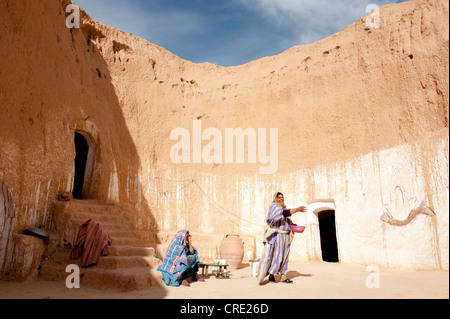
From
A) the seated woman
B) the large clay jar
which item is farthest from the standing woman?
the large clay jar

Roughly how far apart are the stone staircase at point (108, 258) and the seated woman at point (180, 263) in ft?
0.67

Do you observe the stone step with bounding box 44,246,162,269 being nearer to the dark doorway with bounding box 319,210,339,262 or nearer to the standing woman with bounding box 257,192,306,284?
the standing woman with bounding box 257,192,306,284

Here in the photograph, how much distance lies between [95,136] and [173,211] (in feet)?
14.3

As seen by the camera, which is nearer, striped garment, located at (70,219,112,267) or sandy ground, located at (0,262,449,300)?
sandy ground, located at (0,262,449,300)

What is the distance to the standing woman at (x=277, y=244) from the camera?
20.1 ft

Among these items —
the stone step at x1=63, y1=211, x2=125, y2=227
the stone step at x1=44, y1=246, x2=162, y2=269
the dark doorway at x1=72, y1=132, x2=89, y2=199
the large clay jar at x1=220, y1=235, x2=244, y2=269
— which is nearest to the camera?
the stone step at x1=44, y1=246, x2=162, y2=269

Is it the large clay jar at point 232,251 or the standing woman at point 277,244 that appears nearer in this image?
the standing woman at point 277,244

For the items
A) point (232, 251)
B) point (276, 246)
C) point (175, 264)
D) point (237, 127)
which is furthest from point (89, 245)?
point (237, 127)

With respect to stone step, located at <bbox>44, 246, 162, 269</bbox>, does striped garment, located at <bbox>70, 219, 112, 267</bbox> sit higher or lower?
higher

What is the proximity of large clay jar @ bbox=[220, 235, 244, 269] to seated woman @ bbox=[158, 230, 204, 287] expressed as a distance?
343 cm

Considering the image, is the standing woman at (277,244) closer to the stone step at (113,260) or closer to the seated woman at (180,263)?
the seated woman at (180,263)

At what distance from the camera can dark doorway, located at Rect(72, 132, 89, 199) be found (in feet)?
38.9

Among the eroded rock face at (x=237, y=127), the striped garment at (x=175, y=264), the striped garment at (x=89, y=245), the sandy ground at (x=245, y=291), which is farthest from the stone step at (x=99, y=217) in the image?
the striped garment at (x=175, y=264)

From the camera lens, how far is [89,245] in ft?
22.4
